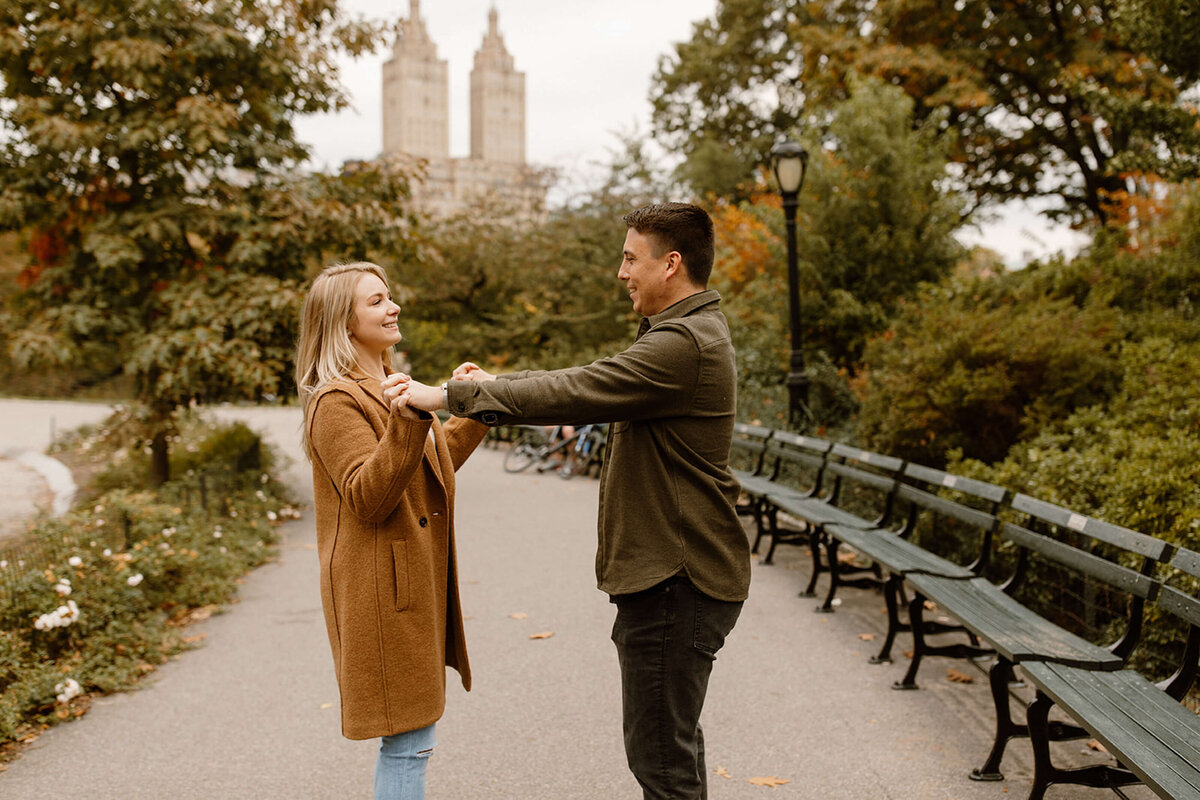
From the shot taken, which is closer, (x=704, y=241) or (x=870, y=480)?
(x=704, y=241)

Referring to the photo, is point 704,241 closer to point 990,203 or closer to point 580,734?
point 580,734

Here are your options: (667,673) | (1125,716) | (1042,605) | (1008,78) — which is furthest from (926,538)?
(1008,78)

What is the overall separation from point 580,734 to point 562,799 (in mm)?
607

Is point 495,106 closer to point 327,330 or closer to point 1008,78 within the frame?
point 1008,78

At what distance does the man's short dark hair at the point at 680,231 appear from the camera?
2.43 meters

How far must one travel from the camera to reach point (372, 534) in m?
2.42

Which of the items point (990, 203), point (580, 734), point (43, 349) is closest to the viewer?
point (580, 734)

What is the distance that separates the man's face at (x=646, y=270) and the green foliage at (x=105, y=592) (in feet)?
11.5

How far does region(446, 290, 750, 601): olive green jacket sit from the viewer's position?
7.63 feet

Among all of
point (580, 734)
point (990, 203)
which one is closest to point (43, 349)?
point (580, 734)

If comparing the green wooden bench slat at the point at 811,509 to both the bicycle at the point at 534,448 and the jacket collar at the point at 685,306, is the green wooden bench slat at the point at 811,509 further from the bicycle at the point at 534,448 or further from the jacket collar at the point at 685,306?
the bicycle at the point at 534,448

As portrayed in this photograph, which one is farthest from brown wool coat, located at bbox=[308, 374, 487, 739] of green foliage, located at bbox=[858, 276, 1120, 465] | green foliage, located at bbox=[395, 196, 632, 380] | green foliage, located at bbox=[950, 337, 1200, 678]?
green foliage, located at bbox=[395, 196, 632, 380]

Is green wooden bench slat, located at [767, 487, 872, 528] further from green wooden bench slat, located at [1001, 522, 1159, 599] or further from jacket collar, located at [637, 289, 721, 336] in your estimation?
jacket collar, located at [637, 289, 721, 336]

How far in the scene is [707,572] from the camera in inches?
96.3
